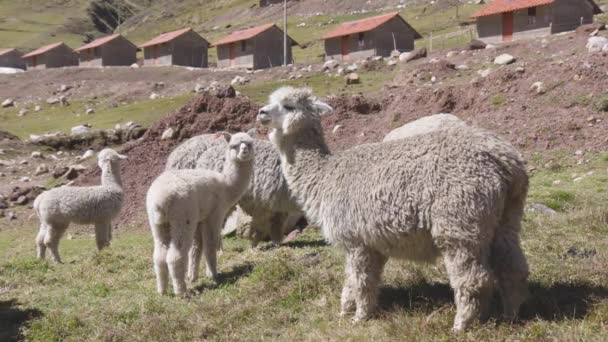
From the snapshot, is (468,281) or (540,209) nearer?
(468,281)

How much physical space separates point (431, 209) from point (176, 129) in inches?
684

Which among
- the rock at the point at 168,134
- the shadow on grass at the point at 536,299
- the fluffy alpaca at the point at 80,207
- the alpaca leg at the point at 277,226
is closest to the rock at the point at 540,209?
the alpaca leg at the point at 277,226

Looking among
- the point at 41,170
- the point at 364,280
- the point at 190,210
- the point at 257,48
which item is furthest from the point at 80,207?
the point at 257,48

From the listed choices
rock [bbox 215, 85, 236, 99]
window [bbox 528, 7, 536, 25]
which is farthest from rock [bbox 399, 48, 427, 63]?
rock [bbox 215, 85, 236, 99]

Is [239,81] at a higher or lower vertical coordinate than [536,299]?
higher

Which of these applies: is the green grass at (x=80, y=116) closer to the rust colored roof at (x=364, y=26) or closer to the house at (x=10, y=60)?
the rust colored roof at (x=364, y=26)

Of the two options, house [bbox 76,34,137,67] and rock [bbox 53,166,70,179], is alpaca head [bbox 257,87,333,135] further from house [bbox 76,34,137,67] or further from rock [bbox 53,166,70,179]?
house [bbox 76,34,137,67]

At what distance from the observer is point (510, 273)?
6039 millimetres

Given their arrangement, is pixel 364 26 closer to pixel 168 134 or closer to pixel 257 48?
pixel 257 48

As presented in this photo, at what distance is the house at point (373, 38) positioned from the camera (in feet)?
197

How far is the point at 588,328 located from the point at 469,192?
1522 millimetres

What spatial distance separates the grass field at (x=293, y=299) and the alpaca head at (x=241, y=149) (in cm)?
157

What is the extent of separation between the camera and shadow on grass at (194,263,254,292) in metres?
8.93

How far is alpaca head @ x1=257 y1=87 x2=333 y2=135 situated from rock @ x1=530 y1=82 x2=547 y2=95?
14696 mm
